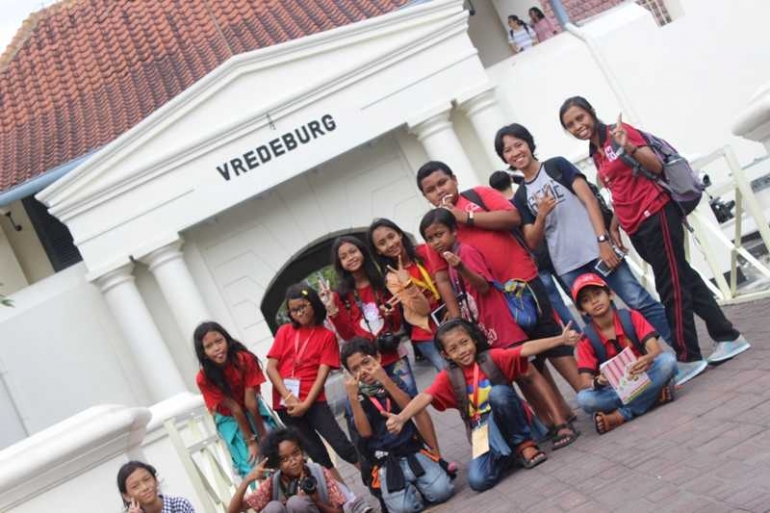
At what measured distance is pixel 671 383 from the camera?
6.71m

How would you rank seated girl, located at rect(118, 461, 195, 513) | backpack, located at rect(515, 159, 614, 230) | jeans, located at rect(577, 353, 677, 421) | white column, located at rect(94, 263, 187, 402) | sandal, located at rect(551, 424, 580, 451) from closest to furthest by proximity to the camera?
seated girl, located at rect(118, 461, 195, 513), jeans, located at rect(577, 353, 677, 421), sandal, located at rect(551, 424, 580, 451), backpack, located at rect(515, 159, 614, 230), white column, located at rect(94, 263, 187, 402)

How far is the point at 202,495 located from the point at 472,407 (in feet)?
6.37

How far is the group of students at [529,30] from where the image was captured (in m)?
18.9

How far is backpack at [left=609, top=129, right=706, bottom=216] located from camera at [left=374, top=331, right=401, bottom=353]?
1742 millimetres

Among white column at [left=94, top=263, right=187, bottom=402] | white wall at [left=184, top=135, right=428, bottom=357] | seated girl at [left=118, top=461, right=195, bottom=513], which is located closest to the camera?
seated girl at [left=118, top=461, right=195, bottom=513]

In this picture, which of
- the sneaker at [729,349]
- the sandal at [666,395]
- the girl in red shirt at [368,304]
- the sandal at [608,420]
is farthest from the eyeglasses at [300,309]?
the sneaker at [729,349]

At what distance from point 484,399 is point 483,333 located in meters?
0.46

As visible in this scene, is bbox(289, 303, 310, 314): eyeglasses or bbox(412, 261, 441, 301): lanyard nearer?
bbox(412, 261, 441, 301): lanyard

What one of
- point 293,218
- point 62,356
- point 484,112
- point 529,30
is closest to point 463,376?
point 484,112

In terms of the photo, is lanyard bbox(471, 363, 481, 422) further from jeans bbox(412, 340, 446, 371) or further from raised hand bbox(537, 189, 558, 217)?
raised hand bbox(537, 189, 558, 217)

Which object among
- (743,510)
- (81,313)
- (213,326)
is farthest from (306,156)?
(743,510)

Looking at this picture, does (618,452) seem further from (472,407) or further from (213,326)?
(213,326)

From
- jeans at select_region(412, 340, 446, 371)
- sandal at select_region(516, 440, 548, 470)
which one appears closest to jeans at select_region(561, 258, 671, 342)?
jeans at select_region(412, 340, 446, 371)

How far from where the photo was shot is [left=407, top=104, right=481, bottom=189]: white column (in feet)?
54.5
